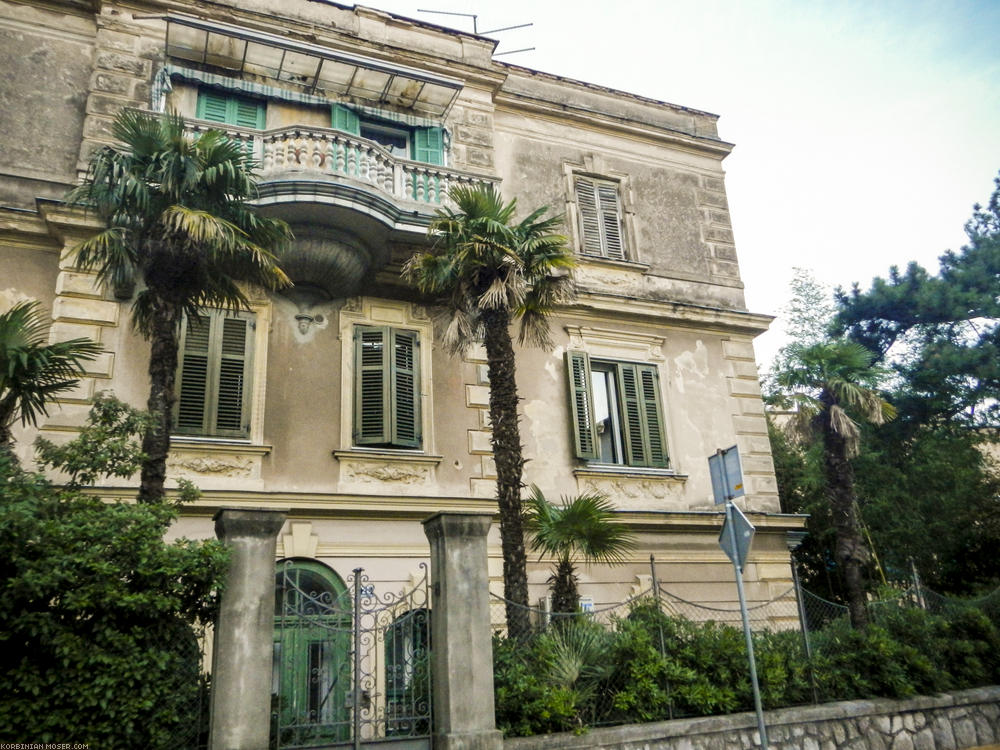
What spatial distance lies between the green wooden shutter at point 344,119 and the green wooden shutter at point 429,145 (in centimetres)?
108

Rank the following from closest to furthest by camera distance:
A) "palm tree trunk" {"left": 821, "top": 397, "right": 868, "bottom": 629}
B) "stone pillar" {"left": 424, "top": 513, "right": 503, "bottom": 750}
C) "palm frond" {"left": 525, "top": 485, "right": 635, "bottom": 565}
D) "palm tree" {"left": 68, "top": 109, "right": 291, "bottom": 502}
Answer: "stone pillar" {"left": 424, "top": 513, "right": 503, "bottom": 750} → "palm tree" {"left": 68, "top": 109, "right": 291, "bottom": 502} → "palm frond" {"left": 525, "top": 485, "right": 635, "bottom": 565} → "palm tree trunk" {"left": 821, "top": 397, "right": 868, "bottom": 629}

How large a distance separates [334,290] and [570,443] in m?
4.71

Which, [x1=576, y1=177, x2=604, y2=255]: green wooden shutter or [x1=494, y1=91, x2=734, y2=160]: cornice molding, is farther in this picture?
[x1=494, y1=91, x2=734, y2=160]: cornice molding

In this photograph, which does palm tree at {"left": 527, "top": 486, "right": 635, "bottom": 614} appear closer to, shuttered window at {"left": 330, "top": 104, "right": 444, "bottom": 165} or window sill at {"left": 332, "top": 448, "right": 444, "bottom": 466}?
window sill at {"left": 332, "top": 448, "right": 444, "bottom": 466}

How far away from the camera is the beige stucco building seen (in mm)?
12258

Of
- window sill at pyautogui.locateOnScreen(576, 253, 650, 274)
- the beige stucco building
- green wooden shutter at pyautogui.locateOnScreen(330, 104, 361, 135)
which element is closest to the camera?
the beige stucco building

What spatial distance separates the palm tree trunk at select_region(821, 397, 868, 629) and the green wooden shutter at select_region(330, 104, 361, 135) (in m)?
9.61

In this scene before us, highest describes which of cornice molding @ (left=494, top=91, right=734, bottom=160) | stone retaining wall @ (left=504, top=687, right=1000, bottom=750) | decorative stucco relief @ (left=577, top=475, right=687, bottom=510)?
cornice molding @ (left=494, top=91, right=734, bottom=160)

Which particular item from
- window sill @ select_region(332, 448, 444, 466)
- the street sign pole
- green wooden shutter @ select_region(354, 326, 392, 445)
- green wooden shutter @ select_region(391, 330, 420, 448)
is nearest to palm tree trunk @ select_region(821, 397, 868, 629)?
the street sign pole

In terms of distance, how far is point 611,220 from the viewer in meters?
16.9

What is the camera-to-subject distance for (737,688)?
378 inches

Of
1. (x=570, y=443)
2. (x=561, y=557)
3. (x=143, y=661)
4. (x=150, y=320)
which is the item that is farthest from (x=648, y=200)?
(x=143, y=661)

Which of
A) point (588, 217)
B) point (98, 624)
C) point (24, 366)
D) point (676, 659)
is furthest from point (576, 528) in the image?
point (588, 217)

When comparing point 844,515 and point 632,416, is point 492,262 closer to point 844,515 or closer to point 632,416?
point 632,416
